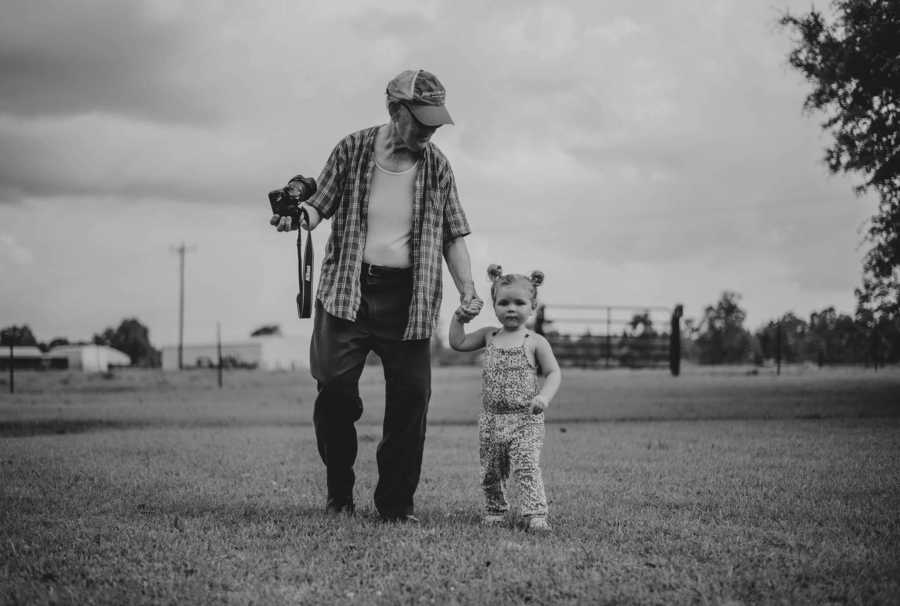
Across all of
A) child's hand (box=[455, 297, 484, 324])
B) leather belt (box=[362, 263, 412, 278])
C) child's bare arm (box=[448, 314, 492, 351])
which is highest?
leather belt (box=[362, 263, 412, 278])

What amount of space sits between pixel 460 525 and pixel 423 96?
2.58 m

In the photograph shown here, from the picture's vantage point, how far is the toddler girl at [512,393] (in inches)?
205

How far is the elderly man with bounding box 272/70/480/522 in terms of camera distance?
5.34 metres

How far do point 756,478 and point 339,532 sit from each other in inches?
157

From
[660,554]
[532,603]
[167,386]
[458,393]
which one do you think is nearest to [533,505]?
[660,554]

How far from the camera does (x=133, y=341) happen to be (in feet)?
427

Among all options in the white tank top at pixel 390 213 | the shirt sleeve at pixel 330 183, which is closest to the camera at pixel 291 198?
the shirt sleeve at pixel 330 183

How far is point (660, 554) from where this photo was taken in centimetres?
451

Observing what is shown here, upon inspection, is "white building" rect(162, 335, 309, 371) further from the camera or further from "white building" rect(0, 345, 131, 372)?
the camera

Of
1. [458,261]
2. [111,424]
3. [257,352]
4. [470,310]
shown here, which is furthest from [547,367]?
[257,352]

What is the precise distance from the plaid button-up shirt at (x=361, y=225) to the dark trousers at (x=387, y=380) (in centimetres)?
11

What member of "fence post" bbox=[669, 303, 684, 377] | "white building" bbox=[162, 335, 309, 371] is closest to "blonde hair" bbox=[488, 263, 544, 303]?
"fence post" bbox=[669, 303, 684, 377]

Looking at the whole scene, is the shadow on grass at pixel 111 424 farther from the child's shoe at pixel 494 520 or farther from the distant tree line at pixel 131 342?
the distant tree line at pixel 131 342

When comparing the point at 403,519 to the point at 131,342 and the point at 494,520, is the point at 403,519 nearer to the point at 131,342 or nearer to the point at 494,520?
the point at 494,520
